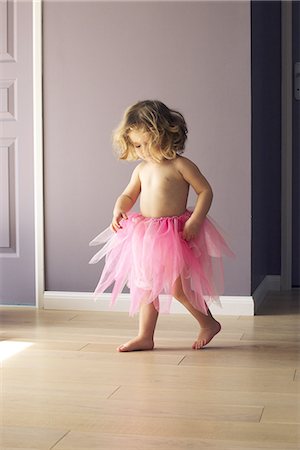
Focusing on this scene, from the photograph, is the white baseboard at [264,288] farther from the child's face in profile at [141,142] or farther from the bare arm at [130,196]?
the child's face in profile at [141,142]

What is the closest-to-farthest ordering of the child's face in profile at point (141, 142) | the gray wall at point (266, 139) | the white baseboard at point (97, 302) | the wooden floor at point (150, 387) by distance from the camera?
the wooden floor at point (150, 387)
the child's face in profile at point (141, 142)
the white baseboard at point (97, 302)
the gray wall at point (266, 139)

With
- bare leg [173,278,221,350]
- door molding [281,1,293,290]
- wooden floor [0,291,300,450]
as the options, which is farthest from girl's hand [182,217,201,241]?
door molding [281,1,293,290]

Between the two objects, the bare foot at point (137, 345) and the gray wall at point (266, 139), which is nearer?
the bare foot at point (137, 345)

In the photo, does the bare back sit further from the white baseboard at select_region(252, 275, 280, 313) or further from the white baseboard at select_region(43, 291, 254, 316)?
the white baseboard at select_region(252, 275, 280, 313)

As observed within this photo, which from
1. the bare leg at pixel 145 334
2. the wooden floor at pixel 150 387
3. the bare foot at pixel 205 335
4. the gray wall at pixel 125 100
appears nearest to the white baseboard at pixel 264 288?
the gray wall at pixel 125 100

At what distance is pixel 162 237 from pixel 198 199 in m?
0.18

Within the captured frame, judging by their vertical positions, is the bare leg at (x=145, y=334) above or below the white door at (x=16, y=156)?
below

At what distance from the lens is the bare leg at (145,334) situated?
98.2 inches

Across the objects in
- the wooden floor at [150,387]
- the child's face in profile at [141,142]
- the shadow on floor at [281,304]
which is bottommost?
the wooden floor at [150,387]

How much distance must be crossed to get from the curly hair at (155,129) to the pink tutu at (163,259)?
0.21 meters

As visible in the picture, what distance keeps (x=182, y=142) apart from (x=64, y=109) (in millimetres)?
884

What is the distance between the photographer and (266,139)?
3.68 meters

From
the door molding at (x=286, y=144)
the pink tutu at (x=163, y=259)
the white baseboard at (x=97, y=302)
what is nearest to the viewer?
the pink tutu at (x=163, y=259)

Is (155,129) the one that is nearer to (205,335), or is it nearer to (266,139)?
(205,335)
